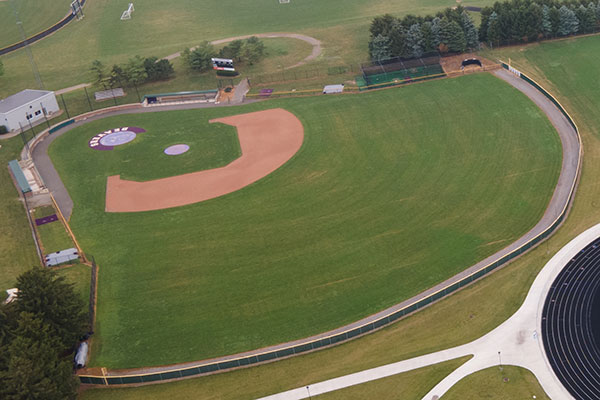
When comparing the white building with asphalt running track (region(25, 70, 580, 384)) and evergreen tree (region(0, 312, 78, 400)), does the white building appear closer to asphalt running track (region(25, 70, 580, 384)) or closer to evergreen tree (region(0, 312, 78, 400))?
asphalt running track (region(25, 70, 580, 384))

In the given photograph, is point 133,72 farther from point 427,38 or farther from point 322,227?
point 322,227

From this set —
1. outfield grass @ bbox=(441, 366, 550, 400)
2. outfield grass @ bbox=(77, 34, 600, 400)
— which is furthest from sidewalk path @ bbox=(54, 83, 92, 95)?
outfield grass @ bbox=(441, 366, 550, 400)

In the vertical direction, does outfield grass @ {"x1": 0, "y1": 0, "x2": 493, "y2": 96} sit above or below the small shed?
A: above

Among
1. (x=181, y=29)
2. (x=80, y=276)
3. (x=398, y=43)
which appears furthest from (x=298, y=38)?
(x=80, y=276)

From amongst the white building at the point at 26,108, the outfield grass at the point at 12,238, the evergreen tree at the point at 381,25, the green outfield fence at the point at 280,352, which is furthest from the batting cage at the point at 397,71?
the outfield grass at the point at 12,238

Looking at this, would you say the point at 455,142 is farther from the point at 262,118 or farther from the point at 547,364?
the point at 547,364

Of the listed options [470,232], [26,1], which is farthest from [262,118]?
[26,1]
